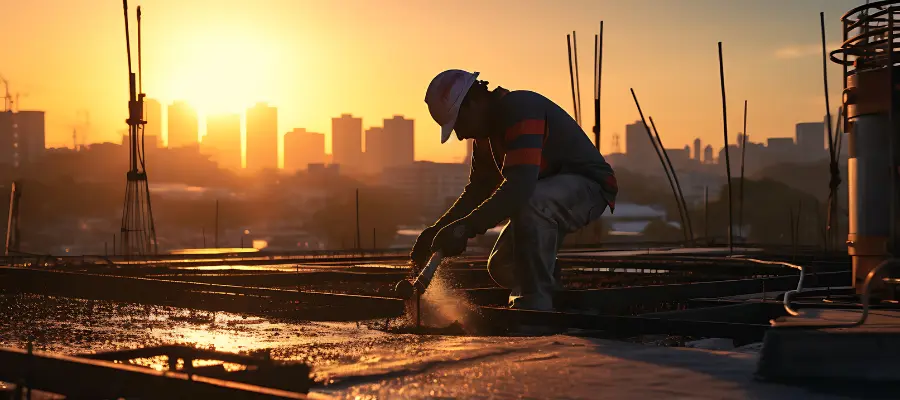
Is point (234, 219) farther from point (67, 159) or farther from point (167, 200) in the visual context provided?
point (67, 159)

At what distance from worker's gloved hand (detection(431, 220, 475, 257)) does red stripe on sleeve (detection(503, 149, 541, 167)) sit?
1.69ft

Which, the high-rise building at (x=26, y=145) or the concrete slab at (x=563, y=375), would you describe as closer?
the concrete slab at (x=563, y=375)

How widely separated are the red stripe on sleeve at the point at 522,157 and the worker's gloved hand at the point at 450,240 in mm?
516

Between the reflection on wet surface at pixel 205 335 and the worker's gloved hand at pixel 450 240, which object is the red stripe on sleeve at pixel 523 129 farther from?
the reflection on wet surface at pixel 205 335

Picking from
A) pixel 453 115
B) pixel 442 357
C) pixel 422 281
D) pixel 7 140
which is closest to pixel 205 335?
pixel 422 281

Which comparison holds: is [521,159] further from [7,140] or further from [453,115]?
[7,140]

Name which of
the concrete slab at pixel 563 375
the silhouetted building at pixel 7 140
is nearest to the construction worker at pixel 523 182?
the concrete slab at pixel 563 375

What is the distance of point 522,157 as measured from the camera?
19.0ft

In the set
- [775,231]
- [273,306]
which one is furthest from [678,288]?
[775,231]

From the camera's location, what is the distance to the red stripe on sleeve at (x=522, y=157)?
229 inches

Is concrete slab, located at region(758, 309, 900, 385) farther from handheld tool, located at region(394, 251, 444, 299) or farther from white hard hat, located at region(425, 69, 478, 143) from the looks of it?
white hard hat, located at region(425, 69, 478, 143)

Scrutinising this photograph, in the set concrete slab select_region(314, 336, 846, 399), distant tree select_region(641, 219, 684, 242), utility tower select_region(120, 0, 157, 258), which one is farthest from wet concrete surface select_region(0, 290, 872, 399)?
→ distant tree select_region(641, 219, 684, 242)

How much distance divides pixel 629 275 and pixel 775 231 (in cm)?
10193

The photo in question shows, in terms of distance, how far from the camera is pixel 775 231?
110 meters
